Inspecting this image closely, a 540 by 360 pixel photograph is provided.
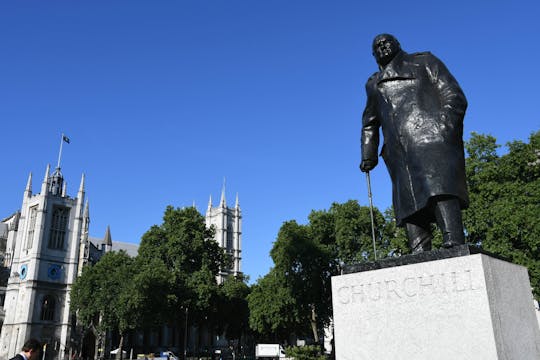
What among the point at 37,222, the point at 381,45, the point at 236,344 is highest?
the point at 37,222

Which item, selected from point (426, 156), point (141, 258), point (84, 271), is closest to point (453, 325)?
point (426, 156)

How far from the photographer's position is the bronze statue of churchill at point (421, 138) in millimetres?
5332

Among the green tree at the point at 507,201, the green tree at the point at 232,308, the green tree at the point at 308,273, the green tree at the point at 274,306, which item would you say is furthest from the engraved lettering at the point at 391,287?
the green tree at the point at 232,308

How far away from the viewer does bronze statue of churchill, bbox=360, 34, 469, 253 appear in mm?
5332

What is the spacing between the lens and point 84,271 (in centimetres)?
5028

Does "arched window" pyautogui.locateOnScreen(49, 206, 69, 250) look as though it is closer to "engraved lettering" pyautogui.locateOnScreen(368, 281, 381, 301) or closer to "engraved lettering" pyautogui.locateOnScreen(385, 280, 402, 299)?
"engraved lettering" pyautogui.locateOnScreen(368, 281, 381, 301)

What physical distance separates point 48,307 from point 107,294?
22162mm

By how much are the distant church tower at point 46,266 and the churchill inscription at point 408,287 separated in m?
61.1

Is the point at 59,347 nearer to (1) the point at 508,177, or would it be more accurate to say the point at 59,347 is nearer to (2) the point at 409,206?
(1) the point at 508,177

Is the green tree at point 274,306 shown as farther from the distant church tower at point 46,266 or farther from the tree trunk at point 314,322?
the distant church tower at point 46,266

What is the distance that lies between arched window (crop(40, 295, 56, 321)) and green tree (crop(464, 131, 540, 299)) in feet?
180

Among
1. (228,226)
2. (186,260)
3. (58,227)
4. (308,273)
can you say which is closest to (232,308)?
(186,260)

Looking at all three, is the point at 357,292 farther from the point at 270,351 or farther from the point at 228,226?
the point at 228,226

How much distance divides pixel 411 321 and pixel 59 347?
6377 centimetres
